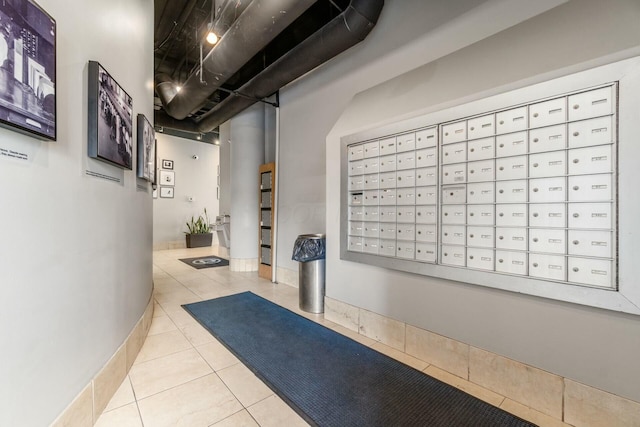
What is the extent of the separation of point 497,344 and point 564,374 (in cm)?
32

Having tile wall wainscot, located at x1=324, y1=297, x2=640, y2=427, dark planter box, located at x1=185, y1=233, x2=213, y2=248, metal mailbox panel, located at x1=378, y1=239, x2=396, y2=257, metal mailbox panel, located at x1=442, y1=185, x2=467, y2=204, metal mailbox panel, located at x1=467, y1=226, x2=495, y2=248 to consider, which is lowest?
tile wall wainscot, located at x1=324, y1=297, x2=640, y2=427

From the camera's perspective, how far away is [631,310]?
124cm

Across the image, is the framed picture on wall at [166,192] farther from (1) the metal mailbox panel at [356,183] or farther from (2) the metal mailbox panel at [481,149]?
(2) the metal mailbox panel at [481,149]

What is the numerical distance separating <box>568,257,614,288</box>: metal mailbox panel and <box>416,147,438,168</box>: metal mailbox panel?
39.0 inches

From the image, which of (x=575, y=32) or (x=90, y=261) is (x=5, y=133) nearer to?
(x=90, y=261)

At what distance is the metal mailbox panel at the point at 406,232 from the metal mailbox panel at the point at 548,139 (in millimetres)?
900

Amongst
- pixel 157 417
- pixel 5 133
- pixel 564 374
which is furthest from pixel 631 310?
pixel 5 133

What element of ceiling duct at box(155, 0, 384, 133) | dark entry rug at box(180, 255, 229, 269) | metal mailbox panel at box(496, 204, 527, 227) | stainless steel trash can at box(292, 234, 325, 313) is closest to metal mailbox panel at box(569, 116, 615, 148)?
metal mailbox panel at box(496, 204, 527, 227)

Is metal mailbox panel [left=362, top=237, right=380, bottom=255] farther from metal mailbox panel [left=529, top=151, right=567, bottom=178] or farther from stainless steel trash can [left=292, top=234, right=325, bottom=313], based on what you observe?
metal mailbox panel [left=529, top=151, right=567, bottom=178]

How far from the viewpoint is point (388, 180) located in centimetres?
225

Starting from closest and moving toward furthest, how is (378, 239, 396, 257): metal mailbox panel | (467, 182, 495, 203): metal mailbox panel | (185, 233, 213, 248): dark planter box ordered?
(467, 182, 495, 203): metal mailbox panel, (378, 239, 396, 257): metal mailbox panel, (185, 233, 213, 248): dark planter box

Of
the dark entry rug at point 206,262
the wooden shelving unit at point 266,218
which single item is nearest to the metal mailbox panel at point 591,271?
the wooden shelving unit at point 266,218

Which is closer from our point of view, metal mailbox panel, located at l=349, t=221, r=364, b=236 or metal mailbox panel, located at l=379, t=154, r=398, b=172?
metal mailbox panel, located at l=379, t=154, r=398, b=172

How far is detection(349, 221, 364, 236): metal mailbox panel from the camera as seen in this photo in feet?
8.12
